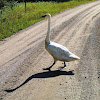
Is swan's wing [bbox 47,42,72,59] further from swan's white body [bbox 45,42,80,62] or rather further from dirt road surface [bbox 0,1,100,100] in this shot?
dirt road surface [bbox 0,1,100,100]

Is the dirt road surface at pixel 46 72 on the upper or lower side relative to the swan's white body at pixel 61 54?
lower

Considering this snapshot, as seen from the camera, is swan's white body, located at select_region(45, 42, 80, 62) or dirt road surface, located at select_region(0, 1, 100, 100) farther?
swan's white body, located at select_region(45, 42, 80, 62)

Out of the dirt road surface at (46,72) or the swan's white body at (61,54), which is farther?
the swan's white body at (61,54)

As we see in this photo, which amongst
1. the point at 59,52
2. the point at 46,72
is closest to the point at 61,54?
the point at 59,52

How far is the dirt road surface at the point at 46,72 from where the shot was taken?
5.69m

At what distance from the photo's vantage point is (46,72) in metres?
7.17

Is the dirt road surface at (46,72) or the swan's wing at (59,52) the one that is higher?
the swan's wing at (59,52)

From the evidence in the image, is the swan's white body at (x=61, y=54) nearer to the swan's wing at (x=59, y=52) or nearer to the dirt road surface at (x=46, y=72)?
the swan's wing at (x=59, y=52)

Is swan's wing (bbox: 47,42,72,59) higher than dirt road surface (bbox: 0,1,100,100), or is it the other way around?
swan's wing (bbox: 47,42,72,59)

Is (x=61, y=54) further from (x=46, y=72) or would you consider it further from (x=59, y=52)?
(x=46, y=72)

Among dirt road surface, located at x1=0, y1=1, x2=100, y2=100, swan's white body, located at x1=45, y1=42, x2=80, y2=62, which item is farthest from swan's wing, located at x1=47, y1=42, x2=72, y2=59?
dirt road surface, located at x1=0, y1=1, x2=100, y2=100

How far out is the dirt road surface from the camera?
224 inches

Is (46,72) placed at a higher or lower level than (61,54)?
lower

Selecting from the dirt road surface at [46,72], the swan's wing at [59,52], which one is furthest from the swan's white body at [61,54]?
the dirt road surface at [46,72]
